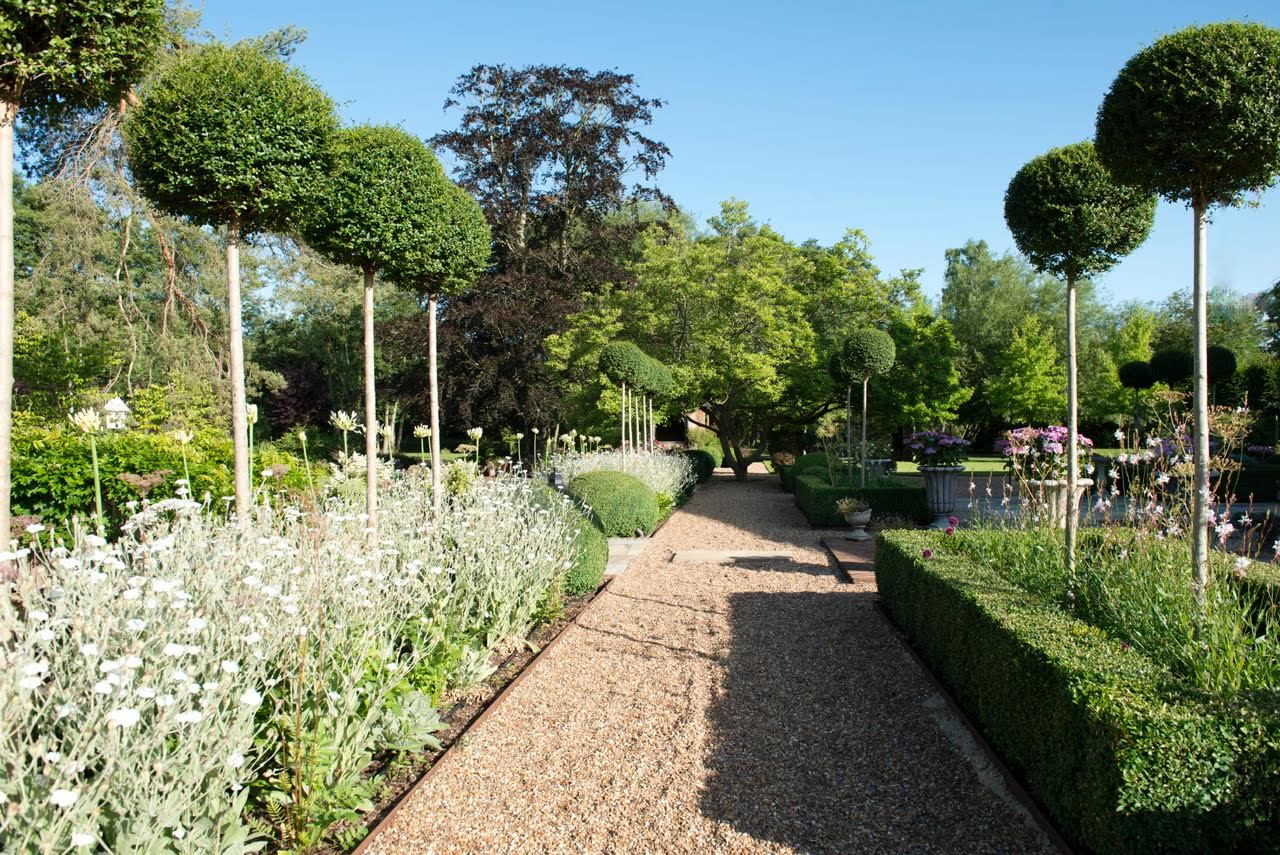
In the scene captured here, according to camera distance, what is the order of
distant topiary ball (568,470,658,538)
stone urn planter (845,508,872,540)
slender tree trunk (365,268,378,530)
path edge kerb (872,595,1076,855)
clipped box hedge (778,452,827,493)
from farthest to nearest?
clipped box hedge (778,452,827,493) → stone urn planter (845,508,872,540) → distant topiary ball (568,470,658,538) → slender tree trunk (365,268,378,530) → path edge kerb (872,595,1076,855)

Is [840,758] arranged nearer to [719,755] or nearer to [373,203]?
[719,755]

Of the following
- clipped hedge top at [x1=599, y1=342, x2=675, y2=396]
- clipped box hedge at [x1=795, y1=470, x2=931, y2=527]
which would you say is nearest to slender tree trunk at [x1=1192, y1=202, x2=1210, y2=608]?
clipped box hedge at [x1=795, y1=470, x2=931, y2=527]

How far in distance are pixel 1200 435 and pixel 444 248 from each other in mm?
4716

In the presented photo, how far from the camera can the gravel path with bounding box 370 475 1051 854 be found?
9.73 ft

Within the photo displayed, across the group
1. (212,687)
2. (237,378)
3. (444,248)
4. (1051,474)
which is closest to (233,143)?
(237,378)

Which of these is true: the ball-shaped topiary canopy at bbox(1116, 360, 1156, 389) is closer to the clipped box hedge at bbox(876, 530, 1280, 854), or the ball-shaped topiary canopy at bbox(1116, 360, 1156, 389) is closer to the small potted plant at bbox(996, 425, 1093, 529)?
the small potted plant at bbox(996, 425, 1093, 529)

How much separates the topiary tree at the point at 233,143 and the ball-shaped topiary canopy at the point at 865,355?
10.0m

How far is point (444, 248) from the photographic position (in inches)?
224

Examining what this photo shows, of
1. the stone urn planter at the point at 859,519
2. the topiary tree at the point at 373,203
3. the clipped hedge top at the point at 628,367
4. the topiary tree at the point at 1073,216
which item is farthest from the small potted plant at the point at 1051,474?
the clipped hedge top at the point at 628,367

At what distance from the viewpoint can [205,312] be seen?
17344 mm

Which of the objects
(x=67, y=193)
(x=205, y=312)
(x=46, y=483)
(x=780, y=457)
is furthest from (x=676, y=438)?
(x=46, y=483)

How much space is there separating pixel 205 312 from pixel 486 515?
15072 millimetres

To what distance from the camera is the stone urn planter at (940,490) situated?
10.5 meters

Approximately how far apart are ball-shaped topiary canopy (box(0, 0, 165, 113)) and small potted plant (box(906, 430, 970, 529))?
9.09 m
